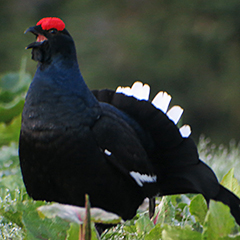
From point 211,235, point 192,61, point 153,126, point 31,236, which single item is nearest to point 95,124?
point 153,126

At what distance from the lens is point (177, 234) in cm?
123

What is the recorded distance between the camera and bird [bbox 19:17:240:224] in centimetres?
170

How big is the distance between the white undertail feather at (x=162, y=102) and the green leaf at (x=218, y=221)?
2.88ft

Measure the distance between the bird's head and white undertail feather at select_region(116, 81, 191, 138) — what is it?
0.50 meters

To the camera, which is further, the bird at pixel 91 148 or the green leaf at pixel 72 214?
the bird at pixel 91 148

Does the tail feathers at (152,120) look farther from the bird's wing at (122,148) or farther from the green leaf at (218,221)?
the green leaf at (218,221)

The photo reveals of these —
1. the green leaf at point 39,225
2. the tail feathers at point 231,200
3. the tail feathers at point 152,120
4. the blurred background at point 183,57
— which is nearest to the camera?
the green leaf at point 39,225

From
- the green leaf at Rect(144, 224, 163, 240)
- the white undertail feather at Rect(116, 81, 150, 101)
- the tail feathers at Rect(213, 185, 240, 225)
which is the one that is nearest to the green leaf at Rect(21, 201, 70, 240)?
the green leaf at Rect(144, 224, 163, 240)

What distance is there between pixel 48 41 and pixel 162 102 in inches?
27.0

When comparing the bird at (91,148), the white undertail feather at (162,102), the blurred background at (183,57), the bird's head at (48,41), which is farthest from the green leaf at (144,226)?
the blurred background at (183,57)

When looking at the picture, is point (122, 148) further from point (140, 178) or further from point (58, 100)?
point (58, 100)

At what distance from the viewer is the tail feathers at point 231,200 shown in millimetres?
1695

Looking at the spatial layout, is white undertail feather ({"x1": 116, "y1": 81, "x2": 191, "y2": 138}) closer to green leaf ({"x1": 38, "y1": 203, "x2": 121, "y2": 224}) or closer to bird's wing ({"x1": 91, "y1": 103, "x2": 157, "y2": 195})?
bird's wing ({"x1": 91, "y1": 103, "x2": 157, "y2": 195})

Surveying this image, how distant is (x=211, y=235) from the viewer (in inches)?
49.0
